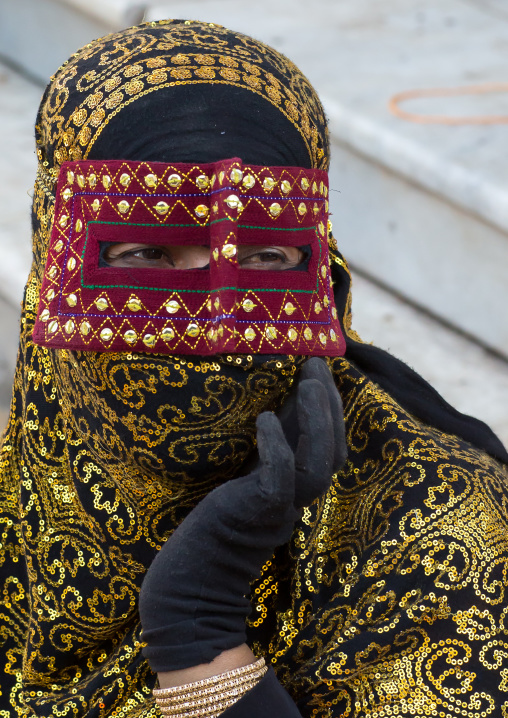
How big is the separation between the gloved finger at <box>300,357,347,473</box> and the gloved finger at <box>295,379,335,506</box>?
0.05 m

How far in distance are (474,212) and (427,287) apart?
1.33ft

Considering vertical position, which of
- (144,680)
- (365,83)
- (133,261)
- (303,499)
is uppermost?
(365,83)

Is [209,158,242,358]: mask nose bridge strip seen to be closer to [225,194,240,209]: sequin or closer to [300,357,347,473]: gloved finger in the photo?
[225,194,240,209]: sequin

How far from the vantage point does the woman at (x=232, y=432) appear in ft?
4.87

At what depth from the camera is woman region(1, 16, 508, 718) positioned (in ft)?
4.87

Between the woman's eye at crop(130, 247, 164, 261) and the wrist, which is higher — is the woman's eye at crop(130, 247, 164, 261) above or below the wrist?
above

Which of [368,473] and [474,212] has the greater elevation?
[474,212]

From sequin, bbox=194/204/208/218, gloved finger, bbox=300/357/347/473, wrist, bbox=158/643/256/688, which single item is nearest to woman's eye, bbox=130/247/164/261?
sequin, bbox=194/204/208/218

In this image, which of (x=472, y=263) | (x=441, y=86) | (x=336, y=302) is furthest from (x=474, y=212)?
(x=336, y=302)

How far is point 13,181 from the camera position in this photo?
180 inches

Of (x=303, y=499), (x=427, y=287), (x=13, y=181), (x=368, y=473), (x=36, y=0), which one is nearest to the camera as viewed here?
(x=303, y=499)

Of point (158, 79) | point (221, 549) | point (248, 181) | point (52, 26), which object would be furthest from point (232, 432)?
point (52, 26)

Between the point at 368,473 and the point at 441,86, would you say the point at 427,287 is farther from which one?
the point at 368,473

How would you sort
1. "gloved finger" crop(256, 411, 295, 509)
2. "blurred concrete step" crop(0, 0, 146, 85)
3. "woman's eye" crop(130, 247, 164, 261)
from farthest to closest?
1. "blurred concrete step" crop(0, 0, 146, 85)
2. "woman's eye" crop(130, 247, 164, 261)
3. "gloved finger" crop(256, 411, 295, 509)
